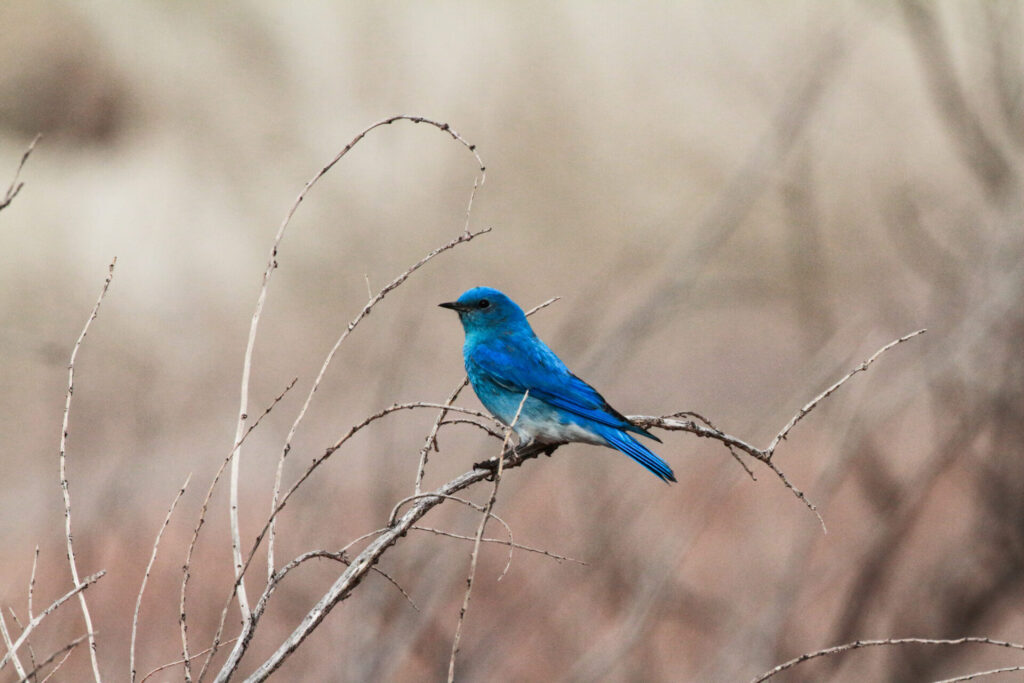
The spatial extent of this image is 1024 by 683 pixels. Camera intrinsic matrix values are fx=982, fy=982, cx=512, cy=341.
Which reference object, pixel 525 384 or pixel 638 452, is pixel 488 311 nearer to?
pixel 525 384

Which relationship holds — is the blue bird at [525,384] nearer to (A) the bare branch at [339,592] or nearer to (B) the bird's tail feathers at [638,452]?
(B) the bird's tail feathers at [638,452]

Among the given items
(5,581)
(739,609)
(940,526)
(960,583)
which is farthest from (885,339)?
(5,581)

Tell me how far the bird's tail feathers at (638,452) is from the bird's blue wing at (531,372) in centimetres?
14

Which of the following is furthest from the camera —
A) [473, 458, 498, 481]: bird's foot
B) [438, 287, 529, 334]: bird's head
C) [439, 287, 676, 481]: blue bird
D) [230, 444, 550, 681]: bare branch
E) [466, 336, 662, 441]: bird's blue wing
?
[438, 287, 529, 334]: bird's head

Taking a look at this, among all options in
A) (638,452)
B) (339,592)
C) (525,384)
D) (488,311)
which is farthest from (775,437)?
(488,311)

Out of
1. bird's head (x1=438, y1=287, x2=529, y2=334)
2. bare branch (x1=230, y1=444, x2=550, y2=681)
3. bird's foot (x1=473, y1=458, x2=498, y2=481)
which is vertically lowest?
bare branch (x1=230, y1=444, x2=550, y2=681)

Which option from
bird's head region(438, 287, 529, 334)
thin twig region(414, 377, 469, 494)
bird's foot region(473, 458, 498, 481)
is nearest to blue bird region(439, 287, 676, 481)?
bird's head region(438, 287, 529, 334)

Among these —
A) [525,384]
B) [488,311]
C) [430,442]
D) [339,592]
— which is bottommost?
[339,592]

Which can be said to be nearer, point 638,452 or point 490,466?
point 490,466

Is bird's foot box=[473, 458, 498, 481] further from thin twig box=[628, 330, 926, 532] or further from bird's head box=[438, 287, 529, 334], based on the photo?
bird's head box=[438, 287, 529, 334]

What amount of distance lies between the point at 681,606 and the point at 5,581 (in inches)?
272

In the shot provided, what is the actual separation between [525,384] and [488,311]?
426 mm

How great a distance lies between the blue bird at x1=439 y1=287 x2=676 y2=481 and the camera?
359cm

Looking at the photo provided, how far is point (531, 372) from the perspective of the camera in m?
3.85
